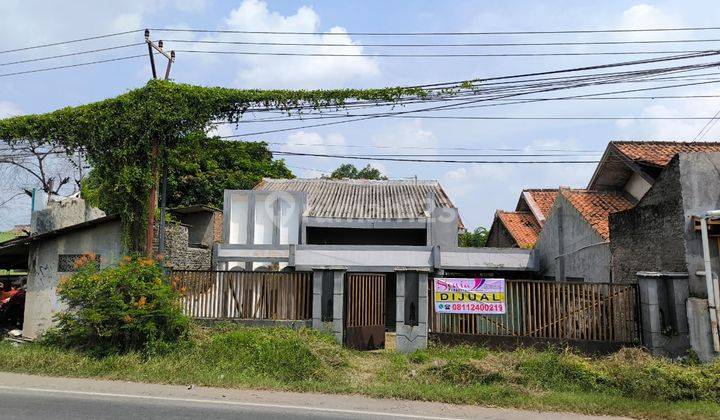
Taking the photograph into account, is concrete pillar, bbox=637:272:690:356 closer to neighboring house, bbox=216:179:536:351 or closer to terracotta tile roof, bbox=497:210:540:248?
neighboring house, bbox=216:179:536:351

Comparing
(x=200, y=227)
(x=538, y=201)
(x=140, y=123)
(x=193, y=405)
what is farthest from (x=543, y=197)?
(x=193, y=405)

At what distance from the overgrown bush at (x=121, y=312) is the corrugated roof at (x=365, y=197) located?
980cm

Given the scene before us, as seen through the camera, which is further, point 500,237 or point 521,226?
point 500,237

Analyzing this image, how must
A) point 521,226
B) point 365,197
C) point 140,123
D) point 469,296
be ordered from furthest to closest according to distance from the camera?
point 521,226 < point 365,197 < point 140,123 < point 469,296

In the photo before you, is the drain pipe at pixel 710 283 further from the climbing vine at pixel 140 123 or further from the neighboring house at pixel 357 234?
the neighboring house at pixel 357 234

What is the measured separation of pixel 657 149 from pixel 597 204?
2233 mm

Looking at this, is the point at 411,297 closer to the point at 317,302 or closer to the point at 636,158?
the point at 317,302

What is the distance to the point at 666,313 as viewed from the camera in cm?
980

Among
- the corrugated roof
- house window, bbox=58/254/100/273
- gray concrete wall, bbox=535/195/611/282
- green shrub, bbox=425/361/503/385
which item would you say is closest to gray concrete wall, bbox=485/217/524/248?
the corrugated roof

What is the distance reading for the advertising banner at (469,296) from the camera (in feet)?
36.3

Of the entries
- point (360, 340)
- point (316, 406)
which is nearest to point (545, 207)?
point (360, 340)

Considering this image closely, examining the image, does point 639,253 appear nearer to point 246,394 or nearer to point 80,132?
point 246,394

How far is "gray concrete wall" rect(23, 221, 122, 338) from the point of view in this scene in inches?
531

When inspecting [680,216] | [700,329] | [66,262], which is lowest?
[700,329]
